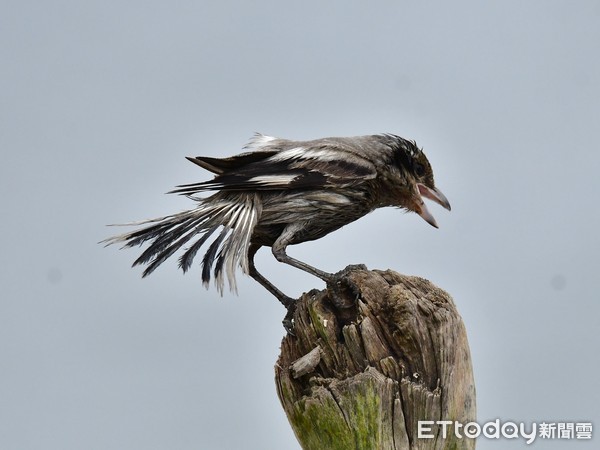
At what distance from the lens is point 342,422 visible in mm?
5559

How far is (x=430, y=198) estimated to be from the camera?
7156 millimetres

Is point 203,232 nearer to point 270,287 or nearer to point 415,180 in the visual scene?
point 270,287

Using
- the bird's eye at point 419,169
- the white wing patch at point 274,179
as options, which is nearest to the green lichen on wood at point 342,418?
the white wing patch at point 274,179

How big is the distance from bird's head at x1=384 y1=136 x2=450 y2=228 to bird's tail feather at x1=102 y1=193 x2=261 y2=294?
1118 millimetres

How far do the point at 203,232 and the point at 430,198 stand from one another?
1.74 meters

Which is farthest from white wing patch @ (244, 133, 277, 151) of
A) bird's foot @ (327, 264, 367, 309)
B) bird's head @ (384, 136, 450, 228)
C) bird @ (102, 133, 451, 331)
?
bird's foot @ (327, 264, 367, 309)

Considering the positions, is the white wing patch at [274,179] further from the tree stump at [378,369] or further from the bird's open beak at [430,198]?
the bird's open beak at [430,198]

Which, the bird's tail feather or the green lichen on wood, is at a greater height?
the bird's tail feather

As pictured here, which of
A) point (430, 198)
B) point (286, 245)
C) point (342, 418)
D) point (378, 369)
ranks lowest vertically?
point (342, 418)

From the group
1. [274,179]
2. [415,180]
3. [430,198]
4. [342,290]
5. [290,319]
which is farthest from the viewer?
[430,198]

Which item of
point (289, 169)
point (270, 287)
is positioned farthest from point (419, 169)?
point (270, 287)

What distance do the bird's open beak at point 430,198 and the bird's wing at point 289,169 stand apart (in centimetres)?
49

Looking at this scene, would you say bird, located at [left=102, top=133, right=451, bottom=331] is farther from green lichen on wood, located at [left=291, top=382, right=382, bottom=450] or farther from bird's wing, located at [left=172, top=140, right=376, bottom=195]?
green lichen on wood, located at [left=291, top=382, right=382, bottom=450]

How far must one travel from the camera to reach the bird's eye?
7051 mm
